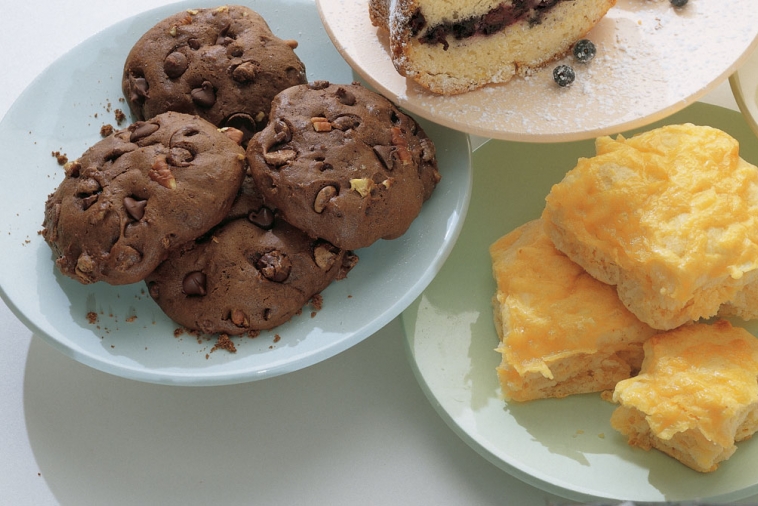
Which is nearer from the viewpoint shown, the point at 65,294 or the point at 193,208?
the point at 193,208

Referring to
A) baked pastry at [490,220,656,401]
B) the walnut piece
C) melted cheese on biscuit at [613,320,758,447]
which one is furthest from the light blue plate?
melted cheese on biscuit at [613,320,758,447]

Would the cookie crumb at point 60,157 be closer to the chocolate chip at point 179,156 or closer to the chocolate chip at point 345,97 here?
the chocolate chip at point 179,156

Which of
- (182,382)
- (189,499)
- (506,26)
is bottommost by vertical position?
(189,499)

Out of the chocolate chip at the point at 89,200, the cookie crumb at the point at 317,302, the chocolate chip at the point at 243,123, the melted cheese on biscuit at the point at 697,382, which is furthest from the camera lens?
the chocolate chip at the point at 243,123

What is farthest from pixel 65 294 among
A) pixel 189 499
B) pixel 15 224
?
pixel 189 499

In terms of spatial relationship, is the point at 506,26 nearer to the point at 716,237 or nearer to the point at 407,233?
the point at 407,233

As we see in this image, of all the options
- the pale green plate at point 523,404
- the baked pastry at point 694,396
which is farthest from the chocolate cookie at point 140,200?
the baked pastry at point 694,396
